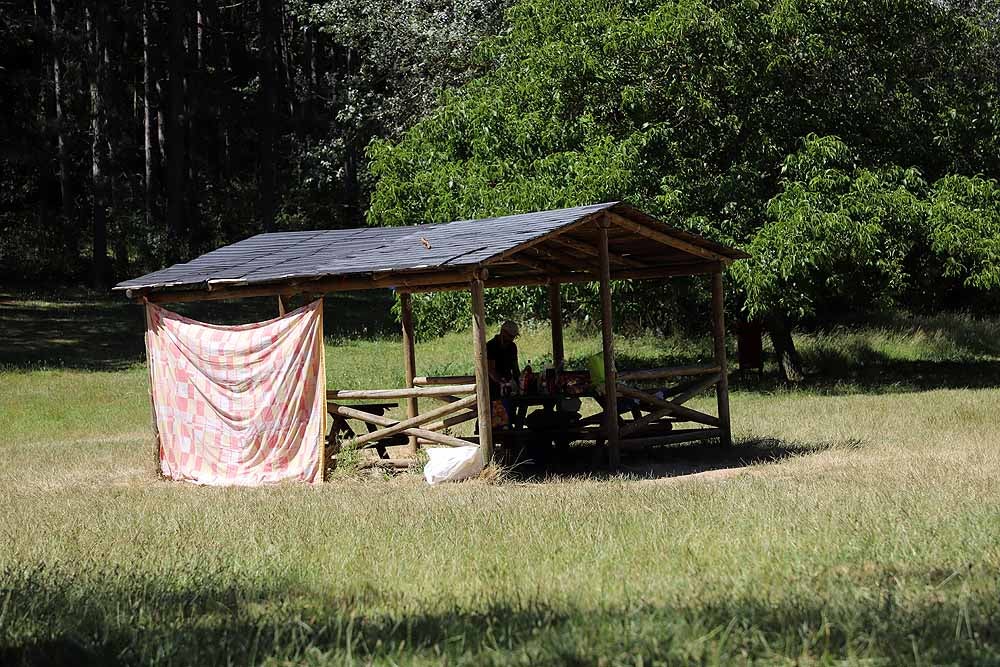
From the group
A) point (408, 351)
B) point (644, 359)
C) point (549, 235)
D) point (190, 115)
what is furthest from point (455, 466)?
point (190, 115)

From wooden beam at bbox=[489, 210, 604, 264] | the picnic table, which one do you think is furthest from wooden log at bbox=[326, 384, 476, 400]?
wooden beam at bbox=[489, 210, 604, 264]

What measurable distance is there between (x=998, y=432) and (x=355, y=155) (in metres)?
31.9

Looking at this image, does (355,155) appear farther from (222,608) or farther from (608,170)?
(222,608)

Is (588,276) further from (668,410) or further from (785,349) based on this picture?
(785,349)

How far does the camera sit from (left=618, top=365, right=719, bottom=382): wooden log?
1446cm

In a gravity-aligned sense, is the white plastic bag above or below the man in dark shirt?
below

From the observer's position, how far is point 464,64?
29391 millimetres

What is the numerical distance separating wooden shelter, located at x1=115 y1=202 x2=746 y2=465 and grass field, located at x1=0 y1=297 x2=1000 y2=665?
0.73 m

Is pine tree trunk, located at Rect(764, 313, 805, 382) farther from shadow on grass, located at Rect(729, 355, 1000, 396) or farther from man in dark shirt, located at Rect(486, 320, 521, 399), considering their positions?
man in dark shirt, located at Rect(486, 320, 521, 399)

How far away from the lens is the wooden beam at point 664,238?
44.5 ft

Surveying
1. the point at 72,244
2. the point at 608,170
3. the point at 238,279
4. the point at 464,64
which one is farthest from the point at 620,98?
the point at 72,244

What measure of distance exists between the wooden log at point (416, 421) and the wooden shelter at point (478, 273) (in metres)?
0.02

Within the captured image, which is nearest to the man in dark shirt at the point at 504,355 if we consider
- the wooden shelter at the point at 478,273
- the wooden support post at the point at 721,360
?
the wooden shelter at the point at 478,273

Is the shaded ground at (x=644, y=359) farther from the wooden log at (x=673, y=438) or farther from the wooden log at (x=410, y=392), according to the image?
the wooden log at (x=410, y=392)
